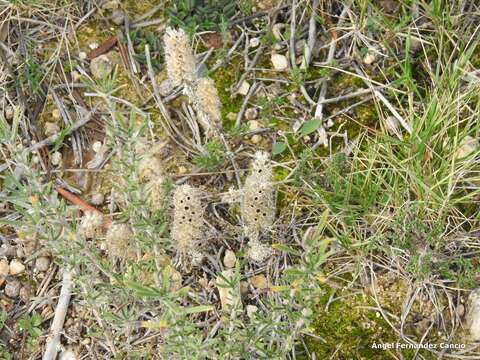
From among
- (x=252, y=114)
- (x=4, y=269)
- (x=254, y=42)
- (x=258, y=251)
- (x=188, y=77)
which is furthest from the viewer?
(x=254, y=42)

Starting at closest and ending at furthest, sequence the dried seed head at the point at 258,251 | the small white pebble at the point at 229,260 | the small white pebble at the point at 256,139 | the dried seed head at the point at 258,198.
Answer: the dried seed head at the point at 258,198 < the dried seed head at the point at 258,251 < the small white pebble at the point at 229,260 < the small white pebble at the point at 256,139

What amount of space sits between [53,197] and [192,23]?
134 centimetres

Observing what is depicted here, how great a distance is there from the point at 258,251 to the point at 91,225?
757mm

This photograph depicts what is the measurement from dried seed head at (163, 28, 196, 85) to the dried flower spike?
1.51 feet

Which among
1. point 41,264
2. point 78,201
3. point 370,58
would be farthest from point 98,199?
point 370,58

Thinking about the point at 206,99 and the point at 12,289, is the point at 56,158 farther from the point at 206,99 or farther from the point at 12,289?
the point at 206,99

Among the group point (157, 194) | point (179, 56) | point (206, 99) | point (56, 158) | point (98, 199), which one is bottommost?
point (98, 199)

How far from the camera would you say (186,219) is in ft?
8.24

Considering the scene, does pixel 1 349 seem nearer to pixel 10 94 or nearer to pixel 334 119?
pixel 10 94

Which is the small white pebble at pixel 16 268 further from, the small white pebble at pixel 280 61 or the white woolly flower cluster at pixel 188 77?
the small white pebble at pixel 280 61

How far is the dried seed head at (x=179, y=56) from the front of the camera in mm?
2439

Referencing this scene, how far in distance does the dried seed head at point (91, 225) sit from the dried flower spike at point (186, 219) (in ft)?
1.30

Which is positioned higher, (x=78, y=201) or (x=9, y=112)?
(x=9, y=112)

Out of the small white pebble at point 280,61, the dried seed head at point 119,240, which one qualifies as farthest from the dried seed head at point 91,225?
the small white pebble at point 280,61
